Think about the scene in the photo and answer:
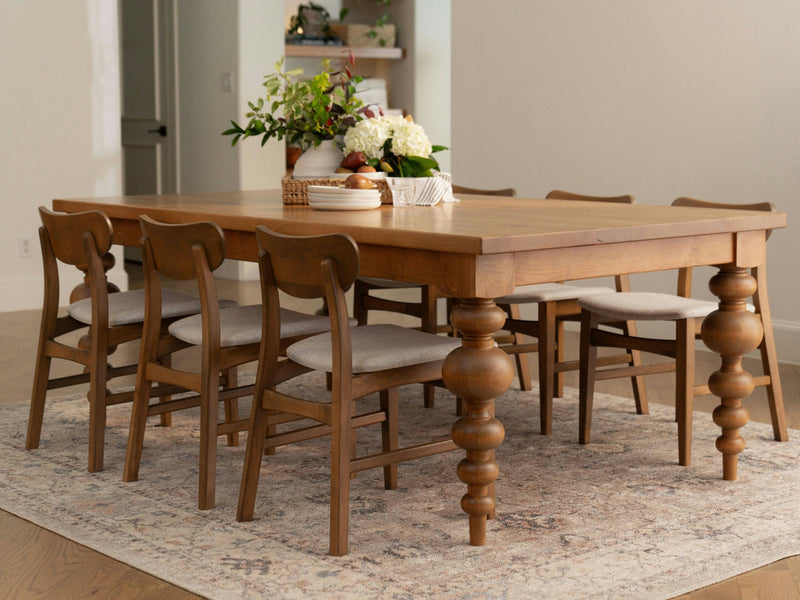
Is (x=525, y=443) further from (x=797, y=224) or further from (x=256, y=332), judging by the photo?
(x=797, y=224)

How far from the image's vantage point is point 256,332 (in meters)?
2.91

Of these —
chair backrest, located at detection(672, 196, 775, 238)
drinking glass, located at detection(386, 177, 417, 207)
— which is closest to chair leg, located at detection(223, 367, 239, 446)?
drinking glass, located at detection(386, 177, 417, 207)

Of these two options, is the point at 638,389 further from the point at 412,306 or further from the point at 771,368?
the point at 412,306

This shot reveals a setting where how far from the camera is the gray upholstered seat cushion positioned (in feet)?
10.8

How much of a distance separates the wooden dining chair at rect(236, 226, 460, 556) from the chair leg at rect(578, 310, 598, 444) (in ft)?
2.65

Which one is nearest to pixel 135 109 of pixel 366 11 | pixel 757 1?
pixel 366 11

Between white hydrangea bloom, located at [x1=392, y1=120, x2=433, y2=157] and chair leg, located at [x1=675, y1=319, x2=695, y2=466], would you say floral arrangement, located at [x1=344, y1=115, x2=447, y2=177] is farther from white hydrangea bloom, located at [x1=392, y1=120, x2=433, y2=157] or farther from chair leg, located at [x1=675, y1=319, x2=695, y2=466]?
chair leg, located at [x1=675, y1=319, x2=695, y2=466]

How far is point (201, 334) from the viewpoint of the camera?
2.96 m

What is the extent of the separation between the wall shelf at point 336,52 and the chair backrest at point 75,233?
183 inches

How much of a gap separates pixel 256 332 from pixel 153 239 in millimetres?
383

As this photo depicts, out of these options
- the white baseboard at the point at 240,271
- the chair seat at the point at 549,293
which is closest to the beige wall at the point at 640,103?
the chair seat at the point at 549,293

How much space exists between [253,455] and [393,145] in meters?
1.19

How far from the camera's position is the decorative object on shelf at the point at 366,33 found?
8.09m

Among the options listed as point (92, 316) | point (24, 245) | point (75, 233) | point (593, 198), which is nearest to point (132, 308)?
point (92, 316)
